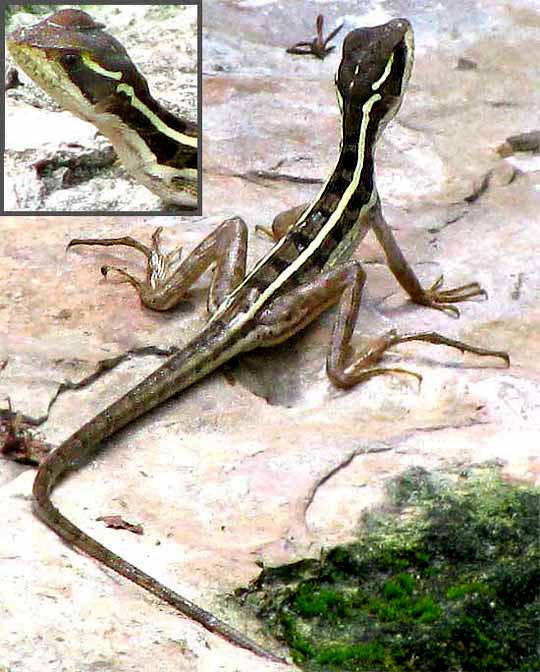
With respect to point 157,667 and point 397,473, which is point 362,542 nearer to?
point 397,473

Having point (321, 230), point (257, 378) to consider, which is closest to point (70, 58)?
point (321, 230)

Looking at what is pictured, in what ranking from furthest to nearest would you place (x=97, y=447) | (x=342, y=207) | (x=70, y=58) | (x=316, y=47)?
(x=316, y=47), (x=342, y=207), (x=70, y=58), (x=97, y=447)

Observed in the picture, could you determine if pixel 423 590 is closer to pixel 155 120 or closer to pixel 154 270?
pixel 154 270

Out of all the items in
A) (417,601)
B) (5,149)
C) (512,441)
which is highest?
(5,149)

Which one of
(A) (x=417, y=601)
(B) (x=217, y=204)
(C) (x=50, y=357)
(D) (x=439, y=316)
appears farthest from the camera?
(B) (x=217, y=204)

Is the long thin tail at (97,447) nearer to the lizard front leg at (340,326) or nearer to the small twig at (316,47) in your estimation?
the lizard front leg at (340,326)

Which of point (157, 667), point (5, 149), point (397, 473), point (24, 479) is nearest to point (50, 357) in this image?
point (24, 479)
